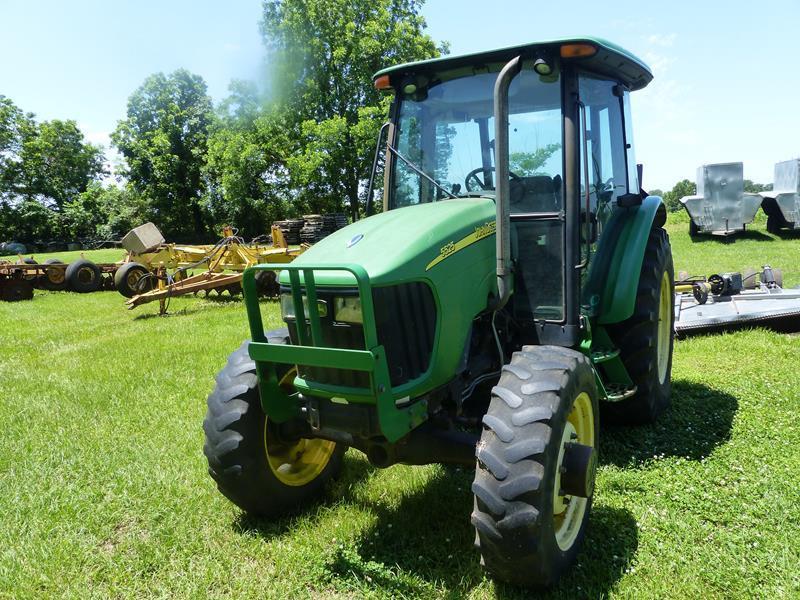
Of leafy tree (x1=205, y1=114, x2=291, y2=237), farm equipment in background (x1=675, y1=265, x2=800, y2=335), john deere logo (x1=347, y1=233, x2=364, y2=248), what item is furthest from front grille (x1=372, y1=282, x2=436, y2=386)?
leafy tree (x1=205, y1=114, x2=291, y2=237)

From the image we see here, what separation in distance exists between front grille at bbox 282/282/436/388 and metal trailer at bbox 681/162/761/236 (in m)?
17.3

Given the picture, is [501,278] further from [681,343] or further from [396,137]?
[681,343]

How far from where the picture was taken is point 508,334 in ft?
11.4

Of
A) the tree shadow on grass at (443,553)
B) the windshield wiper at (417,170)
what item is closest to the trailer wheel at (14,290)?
the windshield wiper at (417,170)

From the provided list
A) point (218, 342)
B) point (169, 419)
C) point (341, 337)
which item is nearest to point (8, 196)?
point (218, 342)

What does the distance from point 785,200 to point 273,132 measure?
18.9 meters

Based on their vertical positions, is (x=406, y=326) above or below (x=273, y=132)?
below

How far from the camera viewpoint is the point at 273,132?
25.2m

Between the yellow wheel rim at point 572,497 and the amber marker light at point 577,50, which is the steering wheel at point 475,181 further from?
the yellow wheel rim at point 572,497

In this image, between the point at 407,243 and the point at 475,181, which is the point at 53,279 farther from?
the point at 407,243

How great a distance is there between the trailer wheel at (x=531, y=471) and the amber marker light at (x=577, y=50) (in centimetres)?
158

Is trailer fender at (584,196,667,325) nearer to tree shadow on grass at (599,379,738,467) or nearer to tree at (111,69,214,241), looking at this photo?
tree shadow on grass at (599,379,738,467)

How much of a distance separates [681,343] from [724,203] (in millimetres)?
13188

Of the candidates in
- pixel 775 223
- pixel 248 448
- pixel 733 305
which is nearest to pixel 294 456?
pixel 248 448
